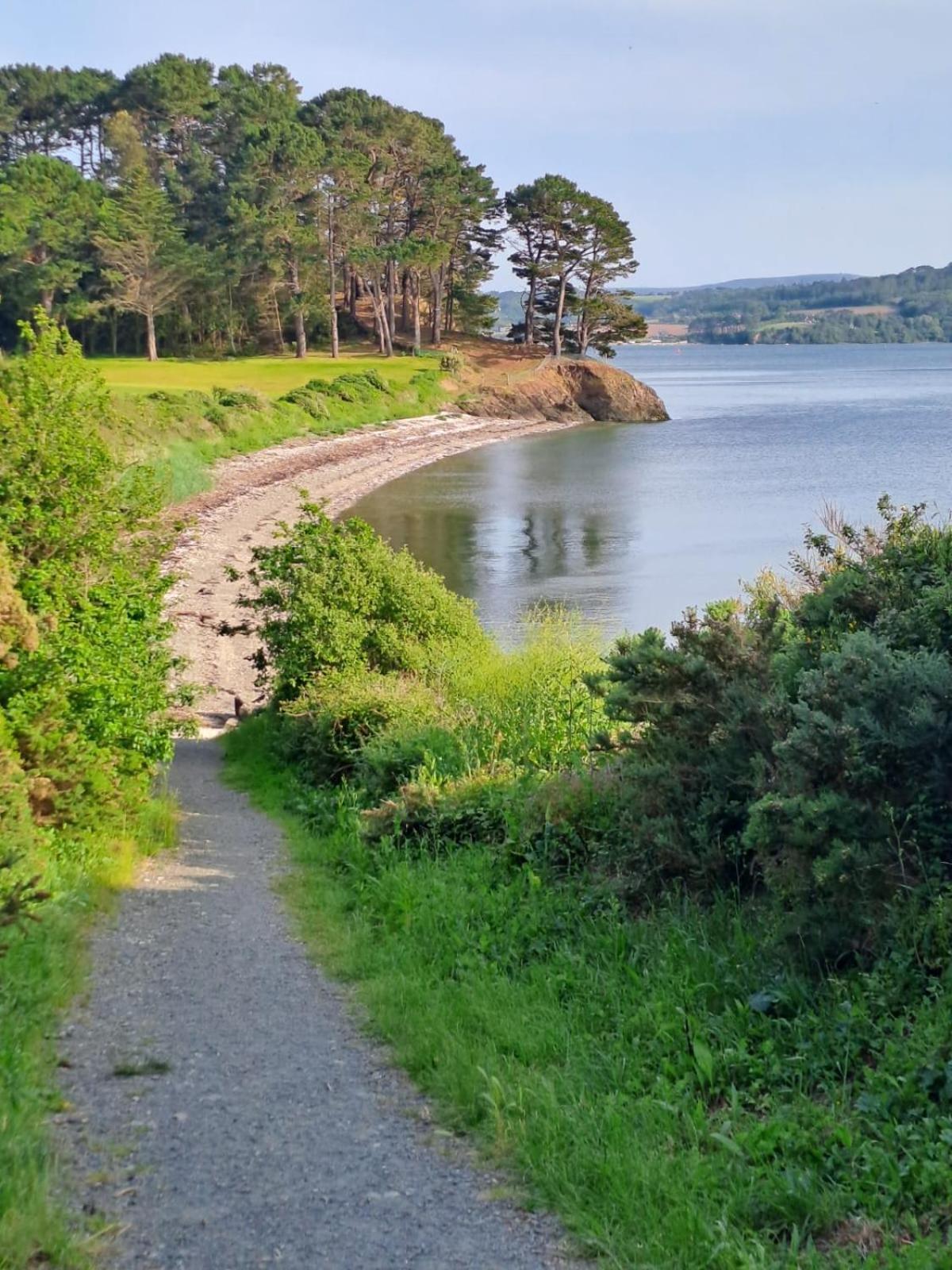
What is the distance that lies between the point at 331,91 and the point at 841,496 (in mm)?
59375

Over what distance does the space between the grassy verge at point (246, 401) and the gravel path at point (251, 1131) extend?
3579cm

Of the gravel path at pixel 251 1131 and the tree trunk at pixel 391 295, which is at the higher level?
the tree trunk at pixel 391 295

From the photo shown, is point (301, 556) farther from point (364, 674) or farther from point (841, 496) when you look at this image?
point (841, 496)

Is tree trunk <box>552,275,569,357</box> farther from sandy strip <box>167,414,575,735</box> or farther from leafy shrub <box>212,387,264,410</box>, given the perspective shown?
leafy shrub <box>212,387,264,410</box>

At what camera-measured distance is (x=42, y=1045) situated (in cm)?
736

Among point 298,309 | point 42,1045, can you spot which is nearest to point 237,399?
point 298,309

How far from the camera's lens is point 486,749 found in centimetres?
1372

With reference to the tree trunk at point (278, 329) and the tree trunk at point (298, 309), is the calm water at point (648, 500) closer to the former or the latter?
the tree trunk at point (298, 309)

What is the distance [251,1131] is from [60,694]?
6941 mm

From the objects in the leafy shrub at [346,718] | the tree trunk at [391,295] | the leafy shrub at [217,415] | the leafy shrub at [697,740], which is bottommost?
the leafy shrub at [346,718]

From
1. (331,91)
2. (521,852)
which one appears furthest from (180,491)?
(331,91)

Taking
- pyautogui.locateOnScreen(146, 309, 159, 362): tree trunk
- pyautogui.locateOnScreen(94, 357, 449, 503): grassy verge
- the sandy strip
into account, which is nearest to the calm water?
the sandy strip

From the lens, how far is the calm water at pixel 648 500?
1480 inches

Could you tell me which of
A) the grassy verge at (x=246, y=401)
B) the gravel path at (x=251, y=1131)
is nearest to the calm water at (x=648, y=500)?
the grassy verge at (x=246, y=401)
